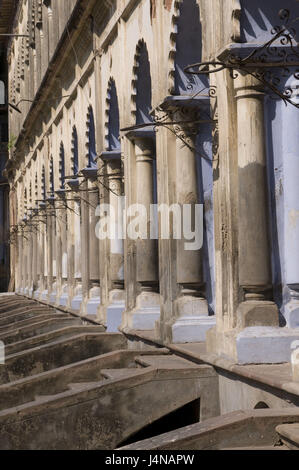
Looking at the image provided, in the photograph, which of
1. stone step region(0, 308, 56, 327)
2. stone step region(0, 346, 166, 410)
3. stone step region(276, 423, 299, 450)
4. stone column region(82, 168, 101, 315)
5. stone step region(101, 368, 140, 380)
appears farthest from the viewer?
stone step region(0, 308, 56, 327)

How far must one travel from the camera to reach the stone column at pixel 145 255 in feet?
45.3

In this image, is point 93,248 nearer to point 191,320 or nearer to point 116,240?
point 116,240

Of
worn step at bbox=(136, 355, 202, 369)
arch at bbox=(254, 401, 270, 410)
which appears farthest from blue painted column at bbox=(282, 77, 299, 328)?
worn step at bbox=(136, 355, 202, 369)

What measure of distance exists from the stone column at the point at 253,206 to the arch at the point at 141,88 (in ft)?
16.4

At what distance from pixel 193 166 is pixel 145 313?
281 centimetres

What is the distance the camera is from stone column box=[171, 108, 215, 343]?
11594mm

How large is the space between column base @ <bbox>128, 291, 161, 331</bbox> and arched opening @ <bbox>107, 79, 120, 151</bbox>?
331 cm

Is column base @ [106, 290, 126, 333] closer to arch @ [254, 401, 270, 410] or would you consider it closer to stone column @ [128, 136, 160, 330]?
stone column @ [128, 136, 160, 330]

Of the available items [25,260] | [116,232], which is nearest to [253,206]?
[116,232]

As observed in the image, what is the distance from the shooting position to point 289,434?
21.1ft

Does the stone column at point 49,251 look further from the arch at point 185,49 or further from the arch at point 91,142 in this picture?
Result: the arch at point 185,49

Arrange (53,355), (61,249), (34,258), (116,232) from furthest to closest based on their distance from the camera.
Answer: (34,258) → (61,249) → (116,232) → (53,355)
